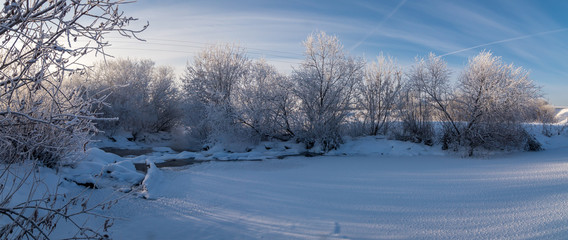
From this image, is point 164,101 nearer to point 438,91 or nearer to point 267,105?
point 267,105

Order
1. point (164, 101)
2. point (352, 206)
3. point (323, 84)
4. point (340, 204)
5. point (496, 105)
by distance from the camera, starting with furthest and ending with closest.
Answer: point (164, 101)
point (323, 84)
point (496, 105)
point (340, 204)
point (352, 206)

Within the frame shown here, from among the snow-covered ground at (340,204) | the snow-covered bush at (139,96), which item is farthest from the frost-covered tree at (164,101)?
the snow-covered ground at (340,204)

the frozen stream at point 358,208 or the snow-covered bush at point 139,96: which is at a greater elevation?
the snow-covered bush at point 139,96

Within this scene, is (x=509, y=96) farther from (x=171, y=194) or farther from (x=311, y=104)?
(x=171, y=194)

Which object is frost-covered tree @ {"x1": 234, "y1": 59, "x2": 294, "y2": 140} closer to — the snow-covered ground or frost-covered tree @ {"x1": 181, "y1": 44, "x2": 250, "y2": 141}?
frost-covered tree @ {"x1": 181, "y1": 44, "x2": 250, "y2": 141}

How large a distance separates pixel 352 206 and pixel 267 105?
13124 millimetres

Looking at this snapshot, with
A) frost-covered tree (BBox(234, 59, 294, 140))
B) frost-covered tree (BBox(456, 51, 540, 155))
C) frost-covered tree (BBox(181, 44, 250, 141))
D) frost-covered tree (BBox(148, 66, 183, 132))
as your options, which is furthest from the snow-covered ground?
frost-covered tree (BBox(148, 66, 183, 132))

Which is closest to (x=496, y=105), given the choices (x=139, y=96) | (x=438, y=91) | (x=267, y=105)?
(x=438, y=91)

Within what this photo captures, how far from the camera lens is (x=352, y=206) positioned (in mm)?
5809

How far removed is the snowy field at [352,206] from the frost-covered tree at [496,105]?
606cm

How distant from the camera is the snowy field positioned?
439 cm

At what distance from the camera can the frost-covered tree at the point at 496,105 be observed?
1418 centimetres

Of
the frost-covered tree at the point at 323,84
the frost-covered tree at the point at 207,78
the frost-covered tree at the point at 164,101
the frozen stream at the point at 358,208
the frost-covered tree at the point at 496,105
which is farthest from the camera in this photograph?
the frost-covered tree at the point at 164,101

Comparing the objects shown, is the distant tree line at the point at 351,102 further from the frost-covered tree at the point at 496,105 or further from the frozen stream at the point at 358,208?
the frozen stream at the point at 358,208
